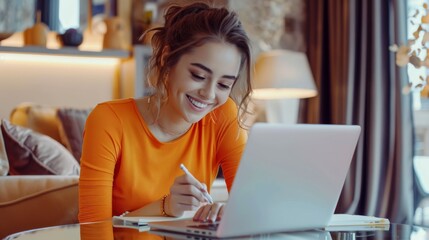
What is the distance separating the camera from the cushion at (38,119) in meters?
3.88

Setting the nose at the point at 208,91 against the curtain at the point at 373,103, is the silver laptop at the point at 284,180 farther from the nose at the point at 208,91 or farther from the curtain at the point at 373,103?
the curtain at the point at 373,103

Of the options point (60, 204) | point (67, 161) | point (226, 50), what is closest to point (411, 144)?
point (67, 161)

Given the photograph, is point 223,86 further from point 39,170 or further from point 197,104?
point 39,170

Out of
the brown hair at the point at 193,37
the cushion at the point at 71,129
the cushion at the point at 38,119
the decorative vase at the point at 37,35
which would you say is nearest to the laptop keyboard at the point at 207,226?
the brown hair at the point at 193,37

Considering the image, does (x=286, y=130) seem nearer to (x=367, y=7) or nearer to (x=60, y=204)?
(x=60, y=204)

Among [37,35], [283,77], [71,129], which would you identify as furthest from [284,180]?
[37,35]

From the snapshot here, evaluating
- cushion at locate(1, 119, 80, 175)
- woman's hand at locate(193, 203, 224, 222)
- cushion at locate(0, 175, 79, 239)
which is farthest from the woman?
cushion at locate(1, 119, 80, 175)

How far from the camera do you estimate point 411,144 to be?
4.07m

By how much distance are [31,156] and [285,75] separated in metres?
1.84

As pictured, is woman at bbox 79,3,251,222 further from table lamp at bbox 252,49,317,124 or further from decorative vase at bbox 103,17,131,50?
decorative vase at bbox 103,17,131,50

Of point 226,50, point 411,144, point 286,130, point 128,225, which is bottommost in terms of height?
point 411,144

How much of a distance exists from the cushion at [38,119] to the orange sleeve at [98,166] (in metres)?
2.21

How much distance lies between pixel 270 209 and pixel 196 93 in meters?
0.50

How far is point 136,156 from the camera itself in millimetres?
1788
